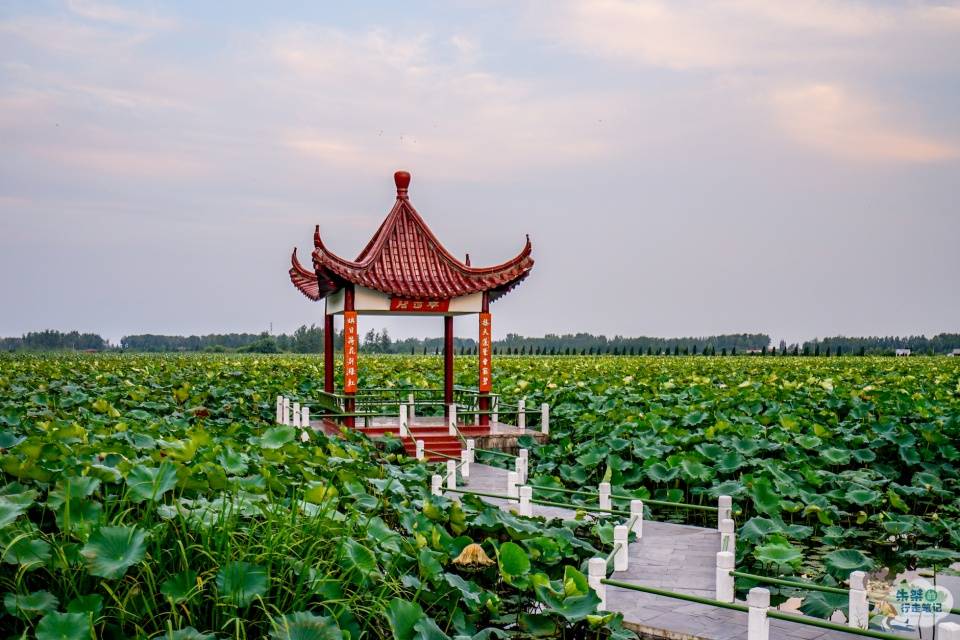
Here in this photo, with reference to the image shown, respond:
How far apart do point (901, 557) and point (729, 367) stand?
17225 millimetres

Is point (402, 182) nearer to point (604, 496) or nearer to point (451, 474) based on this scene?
point (451, 474)

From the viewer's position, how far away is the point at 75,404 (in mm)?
12117

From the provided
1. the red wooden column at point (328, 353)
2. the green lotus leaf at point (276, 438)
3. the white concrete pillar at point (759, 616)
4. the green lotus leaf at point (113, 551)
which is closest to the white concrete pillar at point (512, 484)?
the green lotus leaf at point (276, 438)

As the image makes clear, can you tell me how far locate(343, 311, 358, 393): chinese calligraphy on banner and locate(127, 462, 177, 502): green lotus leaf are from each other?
682cm

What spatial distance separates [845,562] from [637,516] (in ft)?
5.15

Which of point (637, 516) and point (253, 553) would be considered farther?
point (637, 516)

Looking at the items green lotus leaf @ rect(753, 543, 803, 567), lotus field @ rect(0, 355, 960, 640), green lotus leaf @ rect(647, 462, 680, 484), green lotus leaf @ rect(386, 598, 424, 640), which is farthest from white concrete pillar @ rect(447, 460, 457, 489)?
green lotus leaf @ rect(386, 598, 424, 640)

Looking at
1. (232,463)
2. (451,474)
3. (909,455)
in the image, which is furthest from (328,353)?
(909,455)

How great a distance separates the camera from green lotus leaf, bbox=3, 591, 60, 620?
12.0ft

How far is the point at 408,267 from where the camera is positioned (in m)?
11.9

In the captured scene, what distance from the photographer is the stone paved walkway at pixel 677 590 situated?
487 centimetres

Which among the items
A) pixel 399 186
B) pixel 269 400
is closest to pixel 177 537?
pixel 399 186

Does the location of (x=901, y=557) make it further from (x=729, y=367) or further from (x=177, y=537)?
(x=729, y=367)

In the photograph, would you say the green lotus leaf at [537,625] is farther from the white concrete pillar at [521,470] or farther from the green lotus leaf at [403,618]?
the white concrete pillar at [521,470]
